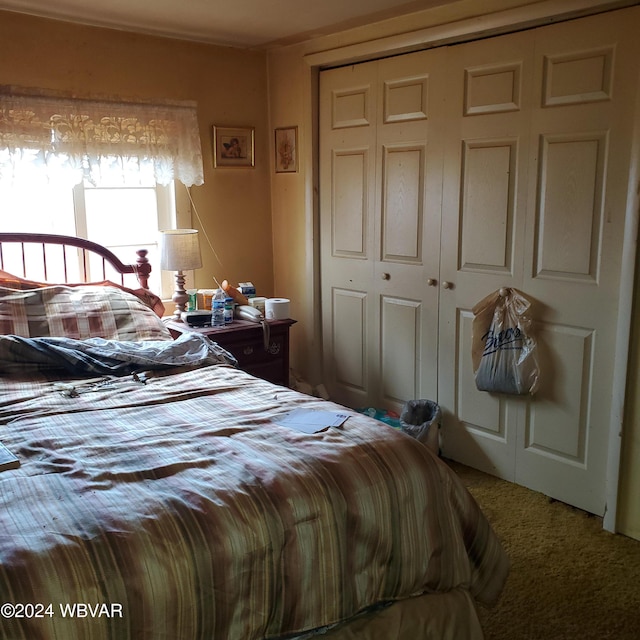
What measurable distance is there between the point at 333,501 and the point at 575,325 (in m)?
1.54

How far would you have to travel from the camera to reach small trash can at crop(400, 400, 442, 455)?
3.18m

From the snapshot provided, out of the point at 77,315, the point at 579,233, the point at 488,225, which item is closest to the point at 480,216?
the point at 488,225

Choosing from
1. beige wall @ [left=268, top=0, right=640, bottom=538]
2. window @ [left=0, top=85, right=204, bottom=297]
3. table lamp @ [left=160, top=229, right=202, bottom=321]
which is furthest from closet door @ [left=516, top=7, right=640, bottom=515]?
window @ [left=0, top=85, right=204, bottom=297]

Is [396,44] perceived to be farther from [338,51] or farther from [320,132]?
[320,132]

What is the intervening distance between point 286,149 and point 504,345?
1738 millimetres

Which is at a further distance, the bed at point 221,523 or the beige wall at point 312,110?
the beige wall at point 312,110

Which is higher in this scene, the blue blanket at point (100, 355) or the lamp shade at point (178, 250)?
the lamp shade at point (178, 250)

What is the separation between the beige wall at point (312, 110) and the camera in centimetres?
262

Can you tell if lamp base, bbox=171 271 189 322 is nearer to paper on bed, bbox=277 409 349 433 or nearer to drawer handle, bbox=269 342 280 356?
drawer handle, bbox=269 342 280 356

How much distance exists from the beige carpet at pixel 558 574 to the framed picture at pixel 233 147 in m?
2.19

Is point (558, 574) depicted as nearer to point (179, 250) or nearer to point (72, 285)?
point (179, 250)

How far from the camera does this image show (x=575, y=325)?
2721mm

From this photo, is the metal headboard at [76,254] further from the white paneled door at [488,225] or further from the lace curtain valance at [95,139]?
the white paneled door at [488,225]

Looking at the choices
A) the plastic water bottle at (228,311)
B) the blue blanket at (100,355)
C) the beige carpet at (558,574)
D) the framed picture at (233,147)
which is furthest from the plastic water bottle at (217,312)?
the beige carpet at (558,574)
